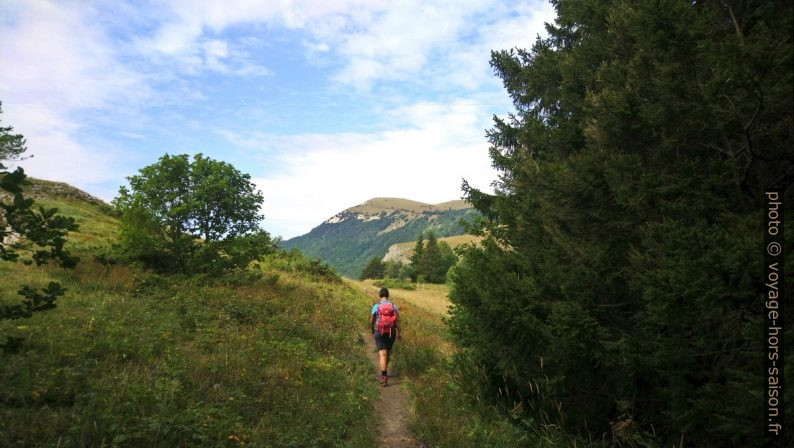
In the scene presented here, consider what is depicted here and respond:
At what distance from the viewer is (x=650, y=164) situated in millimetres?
5391

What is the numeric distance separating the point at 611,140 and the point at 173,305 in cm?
1153

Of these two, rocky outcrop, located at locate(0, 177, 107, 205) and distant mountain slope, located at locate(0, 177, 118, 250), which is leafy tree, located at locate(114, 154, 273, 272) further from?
rocky outcrop, located at locate(0, 177, 107, 205)

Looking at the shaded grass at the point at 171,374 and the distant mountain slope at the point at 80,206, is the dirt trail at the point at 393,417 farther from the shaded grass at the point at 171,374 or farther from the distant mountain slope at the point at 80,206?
the distant mountain slope at the point at 80,206

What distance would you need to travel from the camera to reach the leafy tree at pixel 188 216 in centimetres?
1477

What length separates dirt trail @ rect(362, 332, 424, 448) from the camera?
241 inches

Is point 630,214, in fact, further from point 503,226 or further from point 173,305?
point 173,305

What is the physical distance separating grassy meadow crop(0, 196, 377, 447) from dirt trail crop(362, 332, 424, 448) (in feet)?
0.76

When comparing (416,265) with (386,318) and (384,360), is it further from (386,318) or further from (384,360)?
(384,360)

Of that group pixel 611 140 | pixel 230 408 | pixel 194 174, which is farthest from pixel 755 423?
pixel 194 174

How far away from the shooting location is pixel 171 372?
6480 millimetres

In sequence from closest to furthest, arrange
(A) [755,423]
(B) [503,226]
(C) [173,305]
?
(A) [755,423], (B) [503,226], (C) [173,305]

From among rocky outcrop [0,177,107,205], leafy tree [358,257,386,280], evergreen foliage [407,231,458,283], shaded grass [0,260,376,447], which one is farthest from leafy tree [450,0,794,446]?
leafy tree [358,257,386,280]

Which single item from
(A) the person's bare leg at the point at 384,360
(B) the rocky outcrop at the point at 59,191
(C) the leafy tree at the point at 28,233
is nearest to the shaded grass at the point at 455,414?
(A) the person's bare leg at the point at 384,360

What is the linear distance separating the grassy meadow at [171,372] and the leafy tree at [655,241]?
309 centimetres
